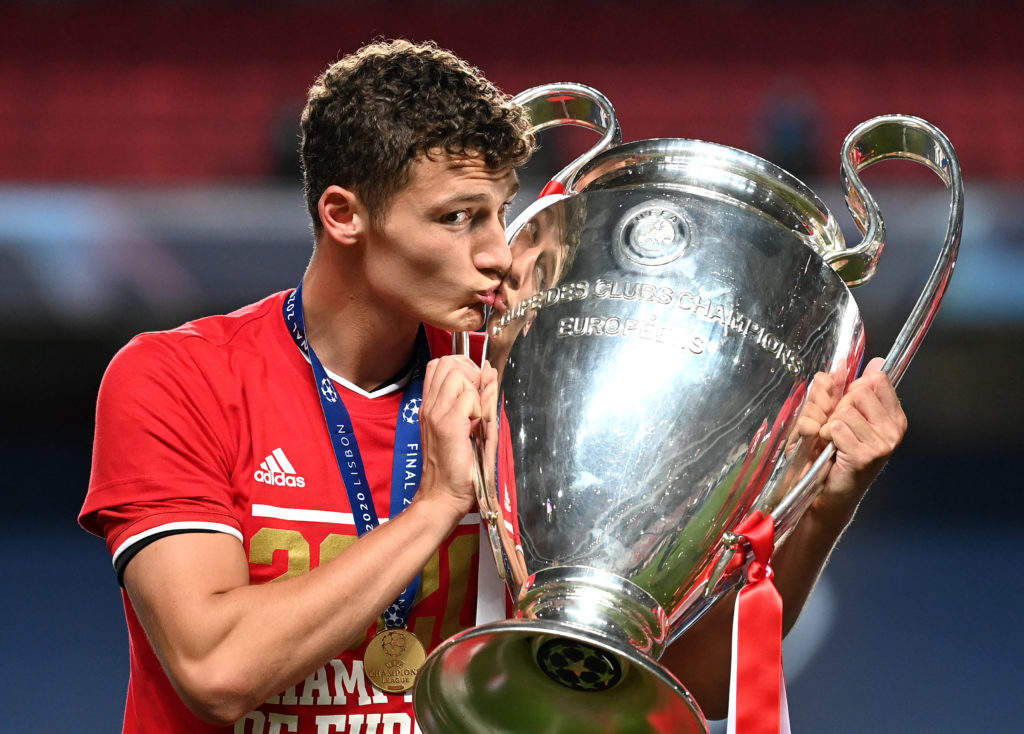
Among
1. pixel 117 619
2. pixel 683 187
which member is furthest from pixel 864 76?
pixel 683 187

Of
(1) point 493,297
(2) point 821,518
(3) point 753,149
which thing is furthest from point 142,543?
(3) point 753,149

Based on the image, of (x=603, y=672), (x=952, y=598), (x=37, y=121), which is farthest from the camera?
(x=37, y=121)

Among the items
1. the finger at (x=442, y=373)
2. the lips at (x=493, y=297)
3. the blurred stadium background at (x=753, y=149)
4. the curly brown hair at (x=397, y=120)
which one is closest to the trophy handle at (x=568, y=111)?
the curly brown hair at (x=397, y=120)

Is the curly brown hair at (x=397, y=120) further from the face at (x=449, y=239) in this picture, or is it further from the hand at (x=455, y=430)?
the hand at (x=455, y=430)

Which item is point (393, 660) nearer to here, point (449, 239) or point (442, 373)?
point (442, 373)

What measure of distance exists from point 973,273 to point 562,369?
3802 mm

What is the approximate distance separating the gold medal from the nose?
472 mm

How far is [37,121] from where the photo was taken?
8.27 meters

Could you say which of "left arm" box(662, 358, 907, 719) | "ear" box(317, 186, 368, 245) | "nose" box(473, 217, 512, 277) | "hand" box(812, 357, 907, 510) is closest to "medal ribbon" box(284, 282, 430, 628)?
"ear" box(317, 186, 368, 245)

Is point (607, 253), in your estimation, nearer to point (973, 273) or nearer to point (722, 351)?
point (722, 351)

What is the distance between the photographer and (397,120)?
167 cm

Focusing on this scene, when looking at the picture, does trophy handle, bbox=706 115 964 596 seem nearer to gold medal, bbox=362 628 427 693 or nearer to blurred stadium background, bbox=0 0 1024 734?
gold medal, bbox=362 628 427 693

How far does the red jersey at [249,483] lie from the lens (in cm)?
158

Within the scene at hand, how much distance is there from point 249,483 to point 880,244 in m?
0.82
